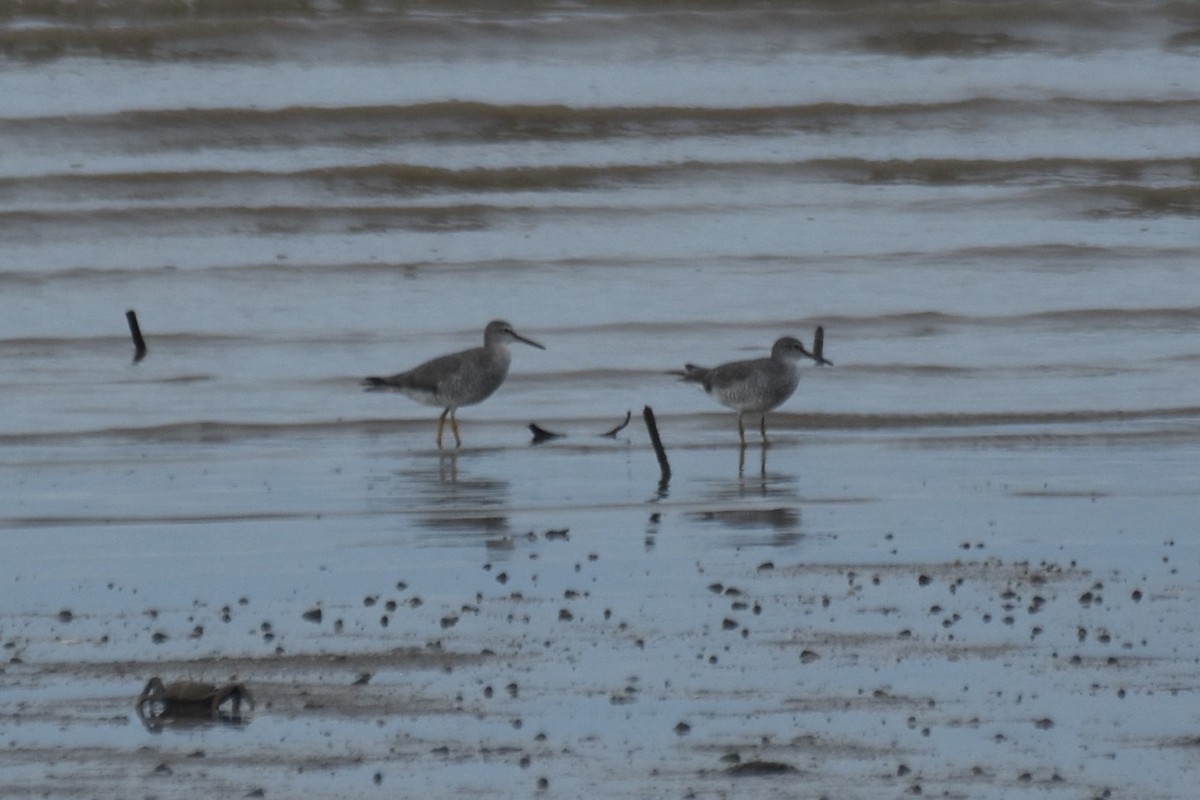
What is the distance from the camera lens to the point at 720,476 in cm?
1137

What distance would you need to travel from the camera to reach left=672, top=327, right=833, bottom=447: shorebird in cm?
1313

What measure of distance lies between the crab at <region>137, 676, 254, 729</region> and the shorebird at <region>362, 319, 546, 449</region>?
7.01 metres

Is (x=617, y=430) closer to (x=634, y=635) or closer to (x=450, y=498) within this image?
(x=450, y=498)

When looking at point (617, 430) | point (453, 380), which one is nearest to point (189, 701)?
point (617, 430)

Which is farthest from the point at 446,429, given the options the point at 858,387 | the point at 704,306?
the point at 704,306

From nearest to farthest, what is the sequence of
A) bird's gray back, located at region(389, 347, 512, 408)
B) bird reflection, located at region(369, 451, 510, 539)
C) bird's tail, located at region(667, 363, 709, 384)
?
bird reflection, located at region(369, 451, 510, 539) < bird's tail, located at region(667, 363, 709, 384) < bird's gray back, located at region(389, 347, 512, 408)

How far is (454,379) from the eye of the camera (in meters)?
13.9

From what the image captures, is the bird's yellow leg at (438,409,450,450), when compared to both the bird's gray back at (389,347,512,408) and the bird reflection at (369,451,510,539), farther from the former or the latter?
the bird reflection at (369,451,510,539)

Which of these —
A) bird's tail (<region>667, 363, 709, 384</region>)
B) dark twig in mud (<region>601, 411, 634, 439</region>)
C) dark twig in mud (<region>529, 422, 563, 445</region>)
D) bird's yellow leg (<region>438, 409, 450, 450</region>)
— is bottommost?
bird's yellow leg (<region>438, 409, 450, 450</region>)

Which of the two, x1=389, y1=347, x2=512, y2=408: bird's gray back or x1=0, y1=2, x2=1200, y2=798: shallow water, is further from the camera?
x1=389, y1=347, x2=512, y2=408: bird's gray back

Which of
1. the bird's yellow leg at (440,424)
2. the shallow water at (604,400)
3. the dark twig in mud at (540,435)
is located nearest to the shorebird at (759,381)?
the shallow water at (604,400)

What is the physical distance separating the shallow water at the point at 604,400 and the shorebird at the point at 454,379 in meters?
0.24

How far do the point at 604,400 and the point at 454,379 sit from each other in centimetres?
100

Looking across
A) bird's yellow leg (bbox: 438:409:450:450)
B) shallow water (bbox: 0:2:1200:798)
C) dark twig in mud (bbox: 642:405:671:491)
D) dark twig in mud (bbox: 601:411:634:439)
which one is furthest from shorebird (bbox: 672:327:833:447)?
dark twig in mud (bbox: 642:405:671:491)
